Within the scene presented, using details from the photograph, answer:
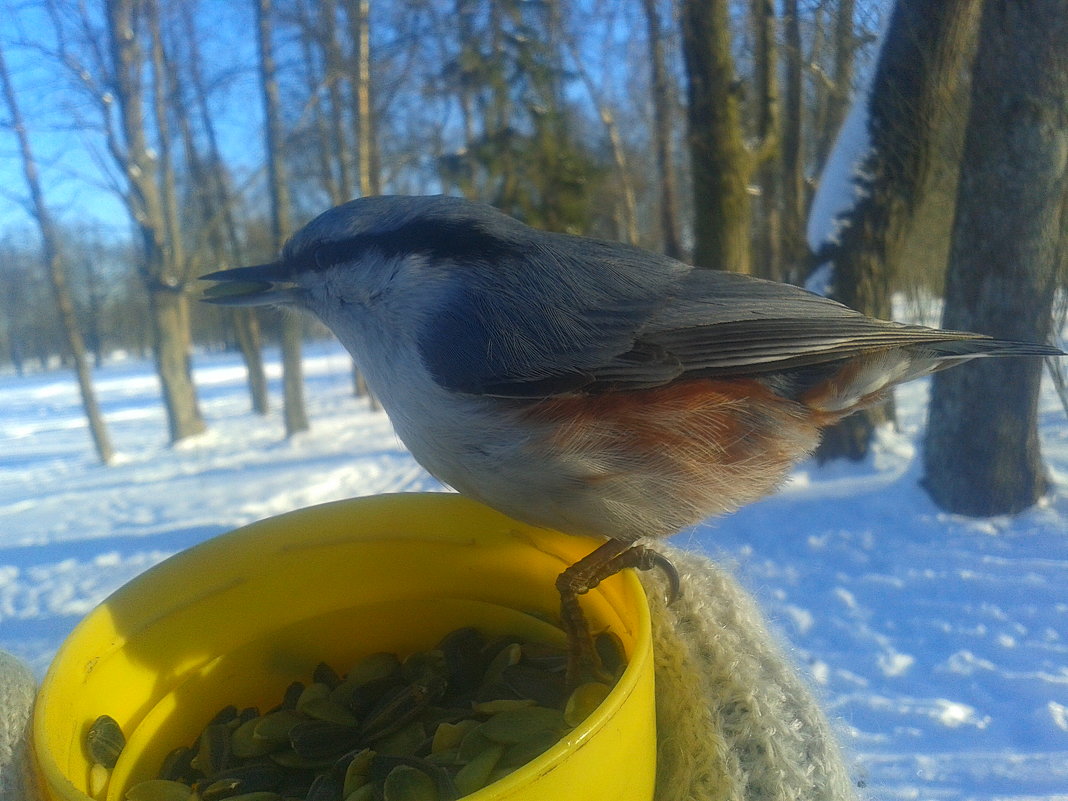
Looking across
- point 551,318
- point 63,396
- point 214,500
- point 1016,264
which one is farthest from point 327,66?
point 63,396

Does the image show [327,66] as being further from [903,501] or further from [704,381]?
[704,381]

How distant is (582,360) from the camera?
4.06 ft

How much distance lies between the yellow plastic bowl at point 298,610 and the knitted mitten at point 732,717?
0.11m

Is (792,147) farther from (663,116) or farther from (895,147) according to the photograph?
(663,116)

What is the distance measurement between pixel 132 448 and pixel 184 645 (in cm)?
1098

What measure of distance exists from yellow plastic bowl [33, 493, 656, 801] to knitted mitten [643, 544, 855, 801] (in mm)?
112

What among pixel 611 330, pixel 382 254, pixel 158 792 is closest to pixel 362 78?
pixel 382 254

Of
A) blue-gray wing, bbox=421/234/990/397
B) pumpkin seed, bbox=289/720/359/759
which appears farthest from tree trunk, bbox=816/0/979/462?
pumpkin seed, bbox=289/720/359/759

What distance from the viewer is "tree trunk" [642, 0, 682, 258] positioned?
24.0ft

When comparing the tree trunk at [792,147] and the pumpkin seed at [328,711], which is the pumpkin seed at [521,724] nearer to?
the pumpkin seed at [328,711]

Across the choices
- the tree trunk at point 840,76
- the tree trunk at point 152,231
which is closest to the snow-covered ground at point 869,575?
the tree trunk at point 152,231

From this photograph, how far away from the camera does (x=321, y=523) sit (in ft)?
4.14

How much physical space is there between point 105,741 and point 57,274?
9864mm

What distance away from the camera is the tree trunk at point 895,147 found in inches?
150
